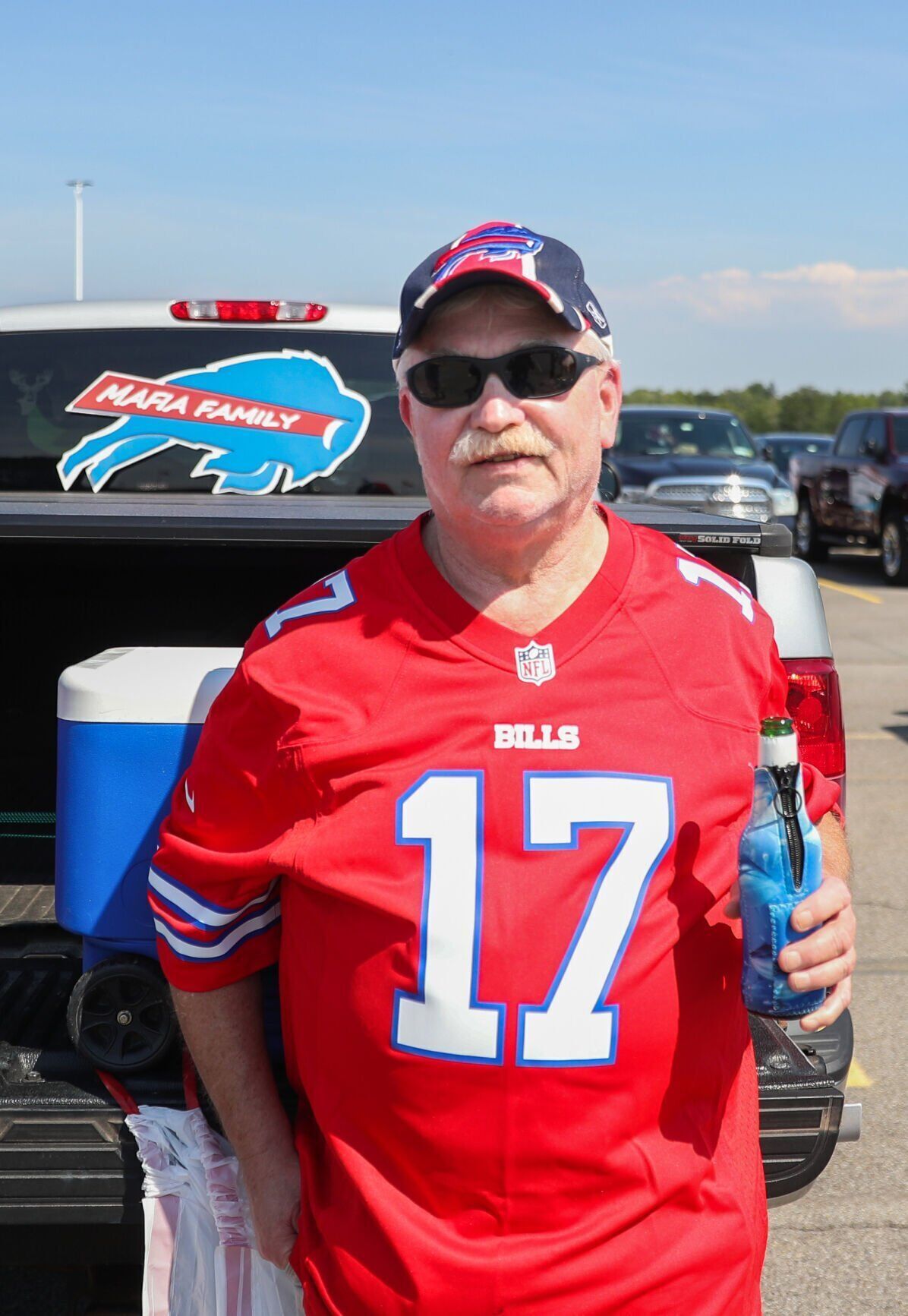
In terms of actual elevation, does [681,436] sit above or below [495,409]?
below

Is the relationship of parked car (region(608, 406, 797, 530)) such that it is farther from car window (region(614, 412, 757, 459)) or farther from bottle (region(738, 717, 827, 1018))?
bottle (region(738, 717, 827, 1018))

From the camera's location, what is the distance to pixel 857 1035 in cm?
437

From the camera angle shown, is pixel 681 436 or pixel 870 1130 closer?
pixel 870 1130

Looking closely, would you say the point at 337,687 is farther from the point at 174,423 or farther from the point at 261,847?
the point at 174,423

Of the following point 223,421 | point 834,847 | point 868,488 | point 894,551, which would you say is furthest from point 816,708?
point 868,488

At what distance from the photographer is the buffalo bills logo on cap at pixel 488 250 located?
5.97 ft

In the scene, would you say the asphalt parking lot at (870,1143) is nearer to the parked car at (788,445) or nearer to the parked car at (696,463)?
the parked car at (696,463)

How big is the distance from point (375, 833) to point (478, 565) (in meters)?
0.39

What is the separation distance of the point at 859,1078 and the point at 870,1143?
0.37 metres

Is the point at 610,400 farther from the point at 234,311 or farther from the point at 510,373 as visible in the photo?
the point at 234,311

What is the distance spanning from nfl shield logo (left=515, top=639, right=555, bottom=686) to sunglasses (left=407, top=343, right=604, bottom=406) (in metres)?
0.32

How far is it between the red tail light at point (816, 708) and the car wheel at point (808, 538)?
16.8 metres

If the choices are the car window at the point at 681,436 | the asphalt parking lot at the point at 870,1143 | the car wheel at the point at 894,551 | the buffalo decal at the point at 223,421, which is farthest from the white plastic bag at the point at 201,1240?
the car window at the point at 681,436

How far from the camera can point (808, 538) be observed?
19641mm
